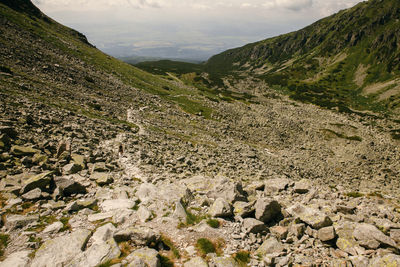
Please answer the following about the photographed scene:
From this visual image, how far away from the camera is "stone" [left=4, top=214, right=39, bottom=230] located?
10414 millimetres

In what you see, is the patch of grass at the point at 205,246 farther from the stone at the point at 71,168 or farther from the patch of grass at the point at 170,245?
the stone at the point at 71,168

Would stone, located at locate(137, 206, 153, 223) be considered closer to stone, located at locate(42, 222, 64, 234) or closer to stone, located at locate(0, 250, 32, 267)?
stone, located at locate(42, 222, 64, 234)

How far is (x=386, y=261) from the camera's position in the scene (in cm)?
938

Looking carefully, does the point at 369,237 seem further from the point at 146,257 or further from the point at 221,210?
the point at 146,257

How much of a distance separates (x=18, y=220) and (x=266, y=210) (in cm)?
1440

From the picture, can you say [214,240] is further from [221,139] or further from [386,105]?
[386,105]

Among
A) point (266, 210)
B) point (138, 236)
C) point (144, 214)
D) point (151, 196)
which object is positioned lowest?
point (151, 196)

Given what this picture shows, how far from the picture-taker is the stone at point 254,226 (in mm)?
12420

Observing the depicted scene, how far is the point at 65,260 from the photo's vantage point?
29.5 feet

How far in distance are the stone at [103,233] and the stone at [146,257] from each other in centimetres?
205

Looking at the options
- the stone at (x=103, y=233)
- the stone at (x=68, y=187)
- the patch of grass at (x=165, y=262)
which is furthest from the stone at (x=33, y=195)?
the patch of grass at (x=165, y=262)

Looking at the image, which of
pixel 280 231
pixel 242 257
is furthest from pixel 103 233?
pixel 280 231

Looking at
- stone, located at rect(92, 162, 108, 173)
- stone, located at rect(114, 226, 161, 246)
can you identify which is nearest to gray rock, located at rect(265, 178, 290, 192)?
stone, located at rect(114, 226, 161, 246)

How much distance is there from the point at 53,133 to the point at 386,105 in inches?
5790
